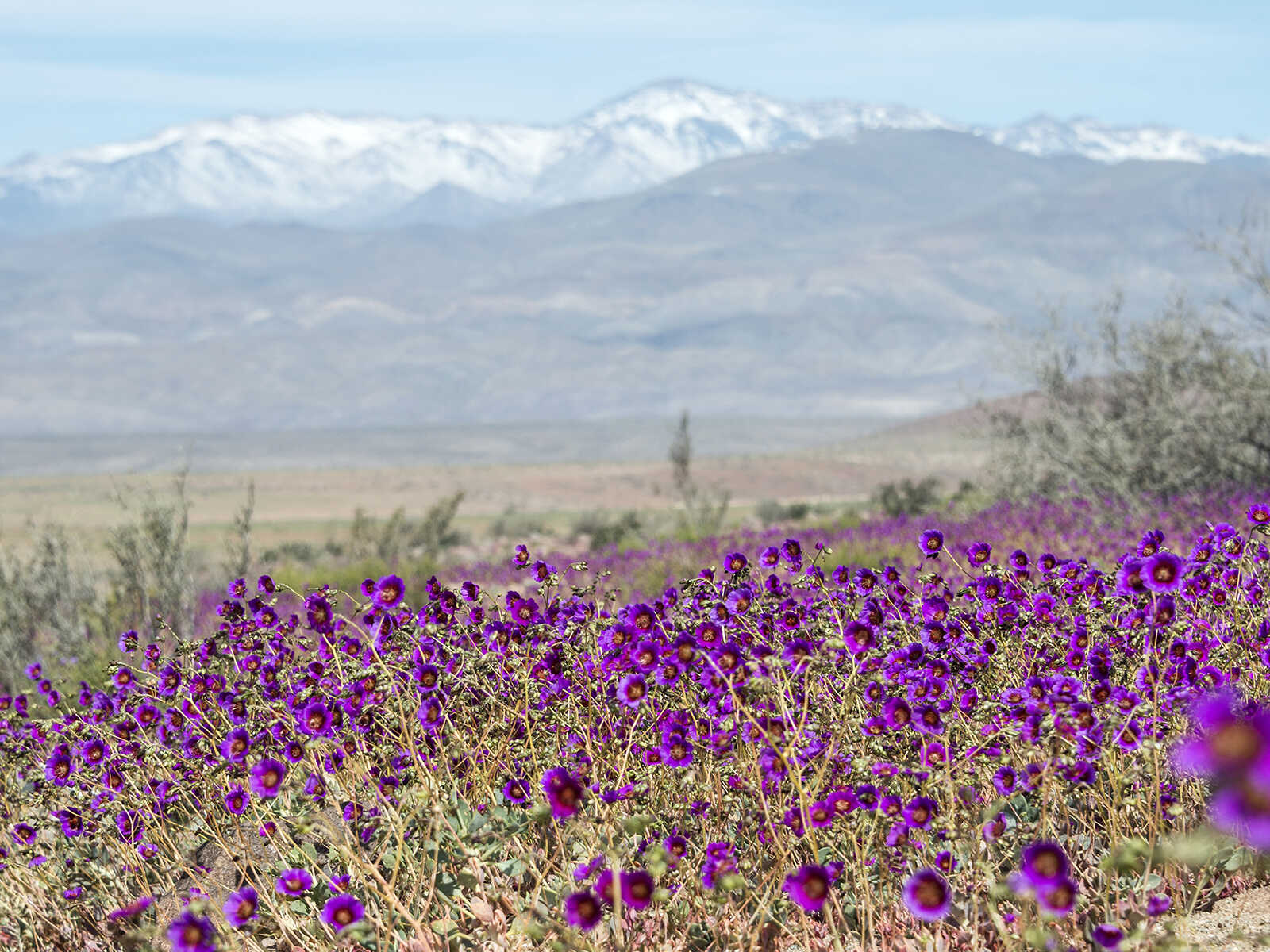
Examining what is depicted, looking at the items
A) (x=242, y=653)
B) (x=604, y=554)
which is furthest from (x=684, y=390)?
(x=242, y=653)

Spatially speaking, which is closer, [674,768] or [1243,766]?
[1243,766]

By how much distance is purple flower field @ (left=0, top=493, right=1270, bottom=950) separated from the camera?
10.9ft

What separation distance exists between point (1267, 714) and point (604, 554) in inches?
637

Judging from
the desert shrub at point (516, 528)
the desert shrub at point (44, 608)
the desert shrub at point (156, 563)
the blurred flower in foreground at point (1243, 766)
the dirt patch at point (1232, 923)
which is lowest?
the desert shrub at point (516, 528)

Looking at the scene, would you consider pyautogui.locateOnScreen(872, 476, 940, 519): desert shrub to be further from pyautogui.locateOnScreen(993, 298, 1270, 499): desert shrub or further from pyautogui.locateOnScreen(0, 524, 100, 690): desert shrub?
pyautogui.locateOnScreen(0, 524, 100, 690): desert shrub

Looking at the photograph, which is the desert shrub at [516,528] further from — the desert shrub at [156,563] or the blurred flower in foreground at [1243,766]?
the blurred flower in foreground at [1243,766]

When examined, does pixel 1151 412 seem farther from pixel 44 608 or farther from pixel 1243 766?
pixel 1243 766

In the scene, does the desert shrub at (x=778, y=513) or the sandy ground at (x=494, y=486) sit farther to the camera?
the sandy ground at (x=494, y=486)

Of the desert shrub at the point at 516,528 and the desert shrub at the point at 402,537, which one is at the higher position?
the desert shrub at the point at 402,537


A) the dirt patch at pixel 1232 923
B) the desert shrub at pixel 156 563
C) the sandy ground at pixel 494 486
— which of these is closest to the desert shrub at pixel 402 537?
the desert shrub at pixel 156 563

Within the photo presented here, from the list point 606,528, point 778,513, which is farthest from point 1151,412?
point 778,513

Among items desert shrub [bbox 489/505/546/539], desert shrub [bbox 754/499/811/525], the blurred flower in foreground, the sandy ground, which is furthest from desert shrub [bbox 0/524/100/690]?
the sandy ground

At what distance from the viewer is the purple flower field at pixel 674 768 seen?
3332mm

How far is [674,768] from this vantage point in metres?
4.02
